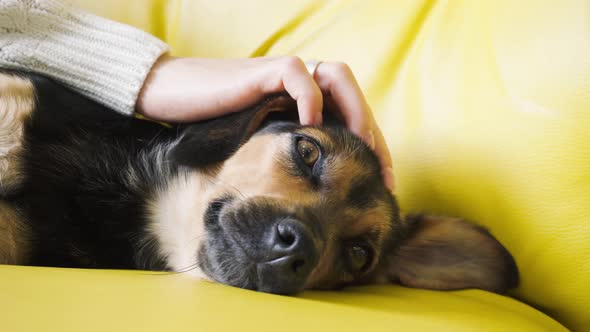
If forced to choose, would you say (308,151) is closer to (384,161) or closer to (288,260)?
(384,161)

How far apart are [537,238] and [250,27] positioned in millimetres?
1739

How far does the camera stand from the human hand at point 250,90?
5.66 feet

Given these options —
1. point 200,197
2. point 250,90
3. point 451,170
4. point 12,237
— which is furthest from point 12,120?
point 451,170

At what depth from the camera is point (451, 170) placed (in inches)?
77.3

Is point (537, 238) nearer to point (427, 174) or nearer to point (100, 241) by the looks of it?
point (427, 174)

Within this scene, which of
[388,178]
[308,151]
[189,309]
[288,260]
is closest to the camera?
[189,309]

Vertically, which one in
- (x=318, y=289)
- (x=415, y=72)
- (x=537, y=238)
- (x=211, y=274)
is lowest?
(x=318, y=289)

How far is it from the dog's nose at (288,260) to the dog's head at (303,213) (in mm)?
45

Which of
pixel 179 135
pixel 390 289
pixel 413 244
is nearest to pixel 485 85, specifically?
pixel 413 244

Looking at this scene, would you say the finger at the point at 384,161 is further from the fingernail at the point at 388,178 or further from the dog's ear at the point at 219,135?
the dog's ear at the point at 219,135

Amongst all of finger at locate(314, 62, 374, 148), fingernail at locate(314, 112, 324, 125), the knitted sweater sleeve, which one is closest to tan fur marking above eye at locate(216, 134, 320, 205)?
fingernail at locate(314, 112, 324, 125)

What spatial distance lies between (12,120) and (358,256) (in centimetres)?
123

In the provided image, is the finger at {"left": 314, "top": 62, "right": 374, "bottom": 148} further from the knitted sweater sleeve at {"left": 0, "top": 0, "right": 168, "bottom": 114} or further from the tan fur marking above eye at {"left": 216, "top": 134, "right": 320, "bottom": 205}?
the knitted sweater sleeve at {"left": 0, "top": 0, "right": 168, "bottom": 114}

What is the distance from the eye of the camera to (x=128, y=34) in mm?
2053
